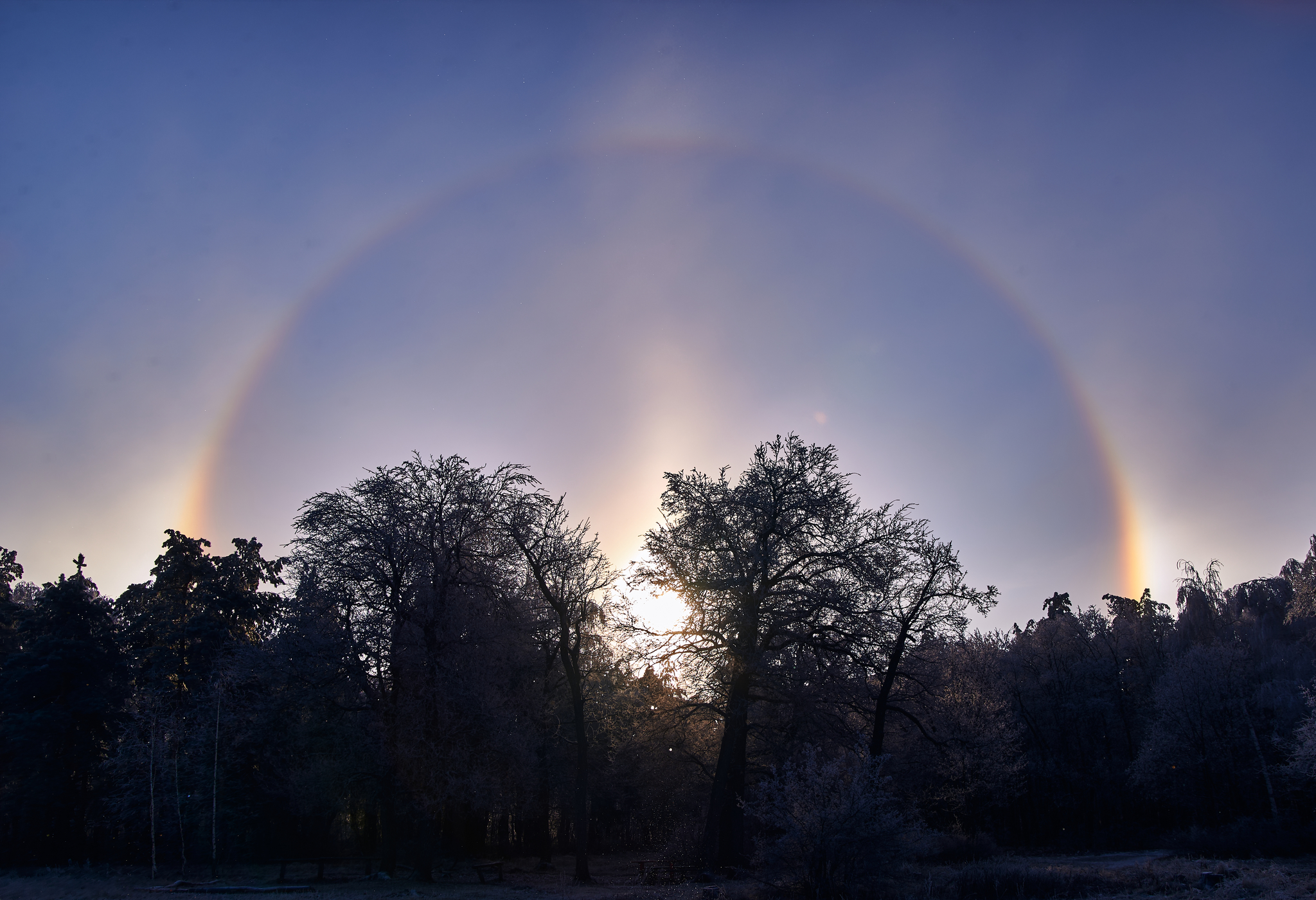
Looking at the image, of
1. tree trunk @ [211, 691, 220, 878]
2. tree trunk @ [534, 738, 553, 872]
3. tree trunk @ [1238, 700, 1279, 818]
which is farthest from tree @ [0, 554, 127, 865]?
tree trunk @ [1238, 700, 1279, 818]

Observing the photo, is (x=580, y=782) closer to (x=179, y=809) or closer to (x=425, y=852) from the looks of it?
(x=425, y=852)

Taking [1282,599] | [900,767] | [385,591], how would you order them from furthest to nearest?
1. [1282,599]
2. [900,767]
3. [385,591]

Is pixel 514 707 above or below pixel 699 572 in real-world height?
below

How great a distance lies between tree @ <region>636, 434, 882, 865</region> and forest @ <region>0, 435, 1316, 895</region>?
0.33ft

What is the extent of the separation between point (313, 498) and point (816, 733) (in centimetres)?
1942

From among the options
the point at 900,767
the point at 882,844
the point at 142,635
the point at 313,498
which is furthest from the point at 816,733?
the point at 142,635

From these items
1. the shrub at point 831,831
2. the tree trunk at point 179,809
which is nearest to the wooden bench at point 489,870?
the tree trunk at point 179,809

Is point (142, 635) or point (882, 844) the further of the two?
point (142, 635)

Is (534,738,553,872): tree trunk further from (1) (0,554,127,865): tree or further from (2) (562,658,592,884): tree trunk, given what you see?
(1) (0,554,127,865): tree

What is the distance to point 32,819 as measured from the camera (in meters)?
43.0

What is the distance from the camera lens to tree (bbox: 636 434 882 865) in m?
24.6

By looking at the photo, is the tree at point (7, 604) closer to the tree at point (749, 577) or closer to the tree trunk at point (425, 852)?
the tree trunk at point (425, 852)

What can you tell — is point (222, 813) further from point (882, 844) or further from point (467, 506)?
point (882, 844)

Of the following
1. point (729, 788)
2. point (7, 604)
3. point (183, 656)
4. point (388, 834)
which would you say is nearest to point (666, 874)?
point (729, 788)
